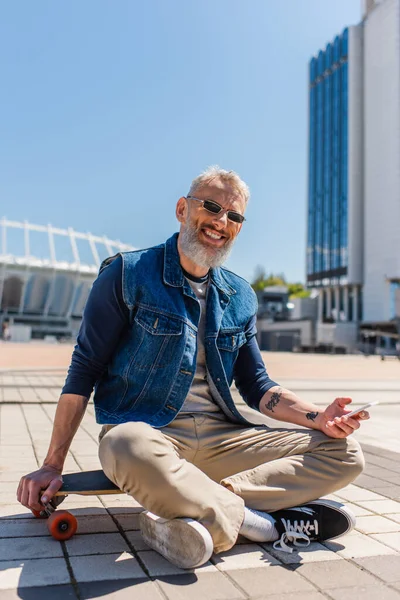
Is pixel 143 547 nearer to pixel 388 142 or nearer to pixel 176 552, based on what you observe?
pixel 176 552

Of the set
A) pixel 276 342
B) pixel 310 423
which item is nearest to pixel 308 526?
pixel 310 423

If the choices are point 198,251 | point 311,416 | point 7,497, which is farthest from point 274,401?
point 7,497

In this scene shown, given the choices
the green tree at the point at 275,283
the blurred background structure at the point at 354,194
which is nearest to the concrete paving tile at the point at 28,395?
the blurred background structure at the point at 354,194

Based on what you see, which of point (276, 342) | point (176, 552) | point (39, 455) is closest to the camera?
point (176, 552)

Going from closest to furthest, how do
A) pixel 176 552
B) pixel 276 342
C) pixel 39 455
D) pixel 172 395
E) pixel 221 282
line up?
pixel 176 552
pixel 172 395
pixel 221 282
pixel 39 455
pixel 276 342

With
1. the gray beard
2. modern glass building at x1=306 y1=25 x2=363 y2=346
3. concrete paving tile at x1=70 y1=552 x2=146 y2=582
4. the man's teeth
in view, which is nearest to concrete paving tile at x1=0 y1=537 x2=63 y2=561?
concrete paving tile at x1=70 y1=552 x2=146 y2=582

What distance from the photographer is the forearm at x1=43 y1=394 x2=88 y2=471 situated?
232 centimetres

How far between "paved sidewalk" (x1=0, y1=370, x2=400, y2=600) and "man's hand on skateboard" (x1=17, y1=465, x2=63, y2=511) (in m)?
0.19

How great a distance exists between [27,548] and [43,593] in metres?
0.48

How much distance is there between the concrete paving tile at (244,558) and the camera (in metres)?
2.14

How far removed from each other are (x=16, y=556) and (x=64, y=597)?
0.47m

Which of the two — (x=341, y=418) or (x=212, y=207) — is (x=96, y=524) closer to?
(x=341, y=418)

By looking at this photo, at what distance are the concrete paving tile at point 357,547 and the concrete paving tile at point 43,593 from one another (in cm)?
106

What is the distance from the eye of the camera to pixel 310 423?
266 cm
